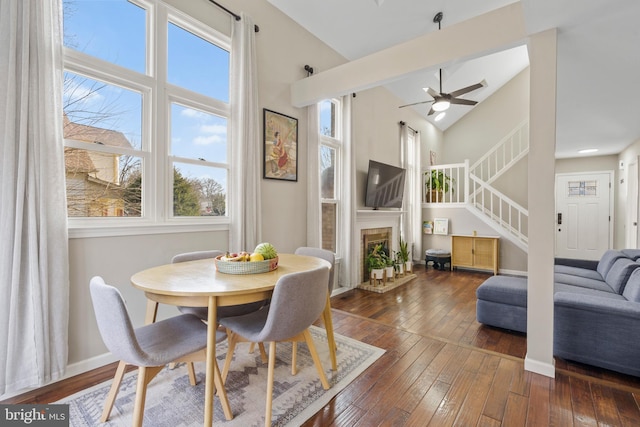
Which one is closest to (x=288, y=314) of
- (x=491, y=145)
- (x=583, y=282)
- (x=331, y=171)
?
(x=331, y=171)

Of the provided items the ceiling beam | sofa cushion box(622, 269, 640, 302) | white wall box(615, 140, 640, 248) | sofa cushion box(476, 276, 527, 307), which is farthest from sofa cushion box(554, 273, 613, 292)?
white wall box(615, 140, 640, 248)

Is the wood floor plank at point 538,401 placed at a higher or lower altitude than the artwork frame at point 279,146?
lower

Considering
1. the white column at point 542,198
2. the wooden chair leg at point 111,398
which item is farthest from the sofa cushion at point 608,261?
the wooden chair leg at point 111,398

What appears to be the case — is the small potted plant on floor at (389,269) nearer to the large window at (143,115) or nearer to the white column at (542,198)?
the white column at (542,198)

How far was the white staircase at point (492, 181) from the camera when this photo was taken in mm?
5754

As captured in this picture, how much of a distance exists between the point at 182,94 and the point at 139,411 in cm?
239

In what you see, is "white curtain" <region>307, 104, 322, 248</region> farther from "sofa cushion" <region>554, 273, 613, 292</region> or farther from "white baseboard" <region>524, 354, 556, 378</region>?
"sofa cushion" <region>554, 273, 613, 292</region>

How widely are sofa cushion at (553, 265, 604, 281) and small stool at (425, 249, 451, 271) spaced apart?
195 cm

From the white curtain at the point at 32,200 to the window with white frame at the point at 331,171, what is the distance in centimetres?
289

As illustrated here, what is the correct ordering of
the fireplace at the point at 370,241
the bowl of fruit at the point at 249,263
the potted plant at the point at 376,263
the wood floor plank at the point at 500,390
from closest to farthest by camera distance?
the wood floor plank at the point at 500,390
the bowl of fruit at the point at 249,263
the potted plant at the point at 376,263
the fireplace at the point at 370,241

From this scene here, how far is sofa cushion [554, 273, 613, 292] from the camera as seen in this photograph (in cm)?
305

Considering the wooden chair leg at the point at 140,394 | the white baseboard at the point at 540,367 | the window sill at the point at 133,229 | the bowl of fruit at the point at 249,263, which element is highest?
the window sill at the point at 133,229

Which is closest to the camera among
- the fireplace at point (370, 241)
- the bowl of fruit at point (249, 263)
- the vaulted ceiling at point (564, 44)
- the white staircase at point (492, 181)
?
the bowl of fruit at point (249, 263)

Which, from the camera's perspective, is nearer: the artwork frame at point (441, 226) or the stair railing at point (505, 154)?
the artwork frame at point (441, 226)
